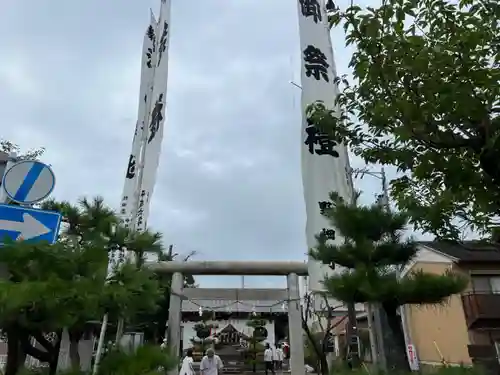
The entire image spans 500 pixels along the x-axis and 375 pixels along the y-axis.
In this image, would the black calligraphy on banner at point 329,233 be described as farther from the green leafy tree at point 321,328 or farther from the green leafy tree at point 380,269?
the green leafy tree at point 321,328

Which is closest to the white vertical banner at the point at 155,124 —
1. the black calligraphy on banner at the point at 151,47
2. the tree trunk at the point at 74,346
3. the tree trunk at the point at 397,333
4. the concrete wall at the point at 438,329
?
the black calligraphy on banner at the point at 151,47

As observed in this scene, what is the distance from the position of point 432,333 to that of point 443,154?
13.8 metres

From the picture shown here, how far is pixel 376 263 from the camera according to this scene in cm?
477

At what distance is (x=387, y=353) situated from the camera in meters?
4.81

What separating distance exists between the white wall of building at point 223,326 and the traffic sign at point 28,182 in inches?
815

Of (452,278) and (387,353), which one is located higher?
(452,278)

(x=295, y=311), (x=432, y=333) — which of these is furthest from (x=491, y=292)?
(x=295, y=311)

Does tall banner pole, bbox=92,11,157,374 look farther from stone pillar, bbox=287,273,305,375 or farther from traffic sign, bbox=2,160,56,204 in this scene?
traffic sign, bbox=2,160,56,204

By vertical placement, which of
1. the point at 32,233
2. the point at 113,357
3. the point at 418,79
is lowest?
the point at 113,357

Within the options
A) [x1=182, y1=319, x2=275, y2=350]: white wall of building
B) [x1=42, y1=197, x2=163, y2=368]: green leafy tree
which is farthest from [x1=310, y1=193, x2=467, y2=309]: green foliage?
[x1=182, y1=319, x2=275, y2=350]: white wall of building

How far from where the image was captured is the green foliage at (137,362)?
2.53 metres

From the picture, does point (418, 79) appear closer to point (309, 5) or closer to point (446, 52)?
point (446, 52)

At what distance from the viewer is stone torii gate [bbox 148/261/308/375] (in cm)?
1012

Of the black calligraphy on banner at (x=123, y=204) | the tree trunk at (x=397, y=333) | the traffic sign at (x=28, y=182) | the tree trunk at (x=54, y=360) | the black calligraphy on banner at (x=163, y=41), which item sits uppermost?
the black calligraphy on banner at (x=163, y=41)
